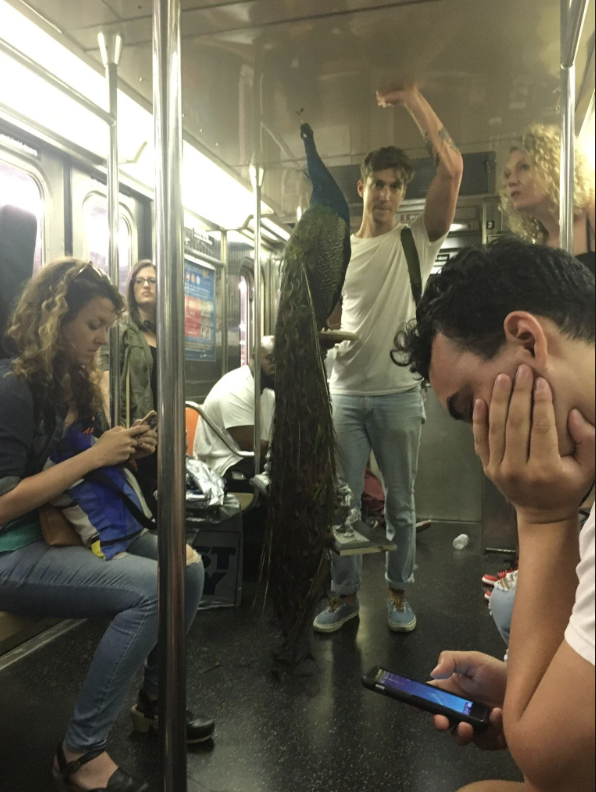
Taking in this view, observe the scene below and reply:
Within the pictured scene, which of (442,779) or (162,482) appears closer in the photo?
(162,482)

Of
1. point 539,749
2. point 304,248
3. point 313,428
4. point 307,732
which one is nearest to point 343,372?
point 313,428

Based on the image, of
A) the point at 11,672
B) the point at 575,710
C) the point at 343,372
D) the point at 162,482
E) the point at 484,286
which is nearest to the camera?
the point at 575,710

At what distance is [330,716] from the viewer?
123cm

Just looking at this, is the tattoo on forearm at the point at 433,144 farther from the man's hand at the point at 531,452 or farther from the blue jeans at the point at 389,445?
the man's hand at the point at 531,452

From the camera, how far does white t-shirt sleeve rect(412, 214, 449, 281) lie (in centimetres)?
97

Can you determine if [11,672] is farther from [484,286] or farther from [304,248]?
[484,286]

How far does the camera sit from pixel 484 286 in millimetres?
564

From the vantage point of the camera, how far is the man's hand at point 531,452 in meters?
0.49

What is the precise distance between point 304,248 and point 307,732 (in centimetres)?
108

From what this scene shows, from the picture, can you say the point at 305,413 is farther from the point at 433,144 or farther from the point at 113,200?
the point at 113,200

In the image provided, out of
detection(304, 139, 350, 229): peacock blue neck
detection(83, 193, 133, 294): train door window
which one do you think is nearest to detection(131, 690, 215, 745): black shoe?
detection(304, 139, 350, 229): peacock blue neck

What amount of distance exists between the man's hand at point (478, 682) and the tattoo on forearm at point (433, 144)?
0.88m

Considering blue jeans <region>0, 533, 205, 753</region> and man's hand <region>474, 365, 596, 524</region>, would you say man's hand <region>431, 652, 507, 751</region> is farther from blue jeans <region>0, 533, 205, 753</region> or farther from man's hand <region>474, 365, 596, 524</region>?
blue jeans <region>0, 533, 205, 753</region>

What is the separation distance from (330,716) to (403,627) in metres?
0.27
